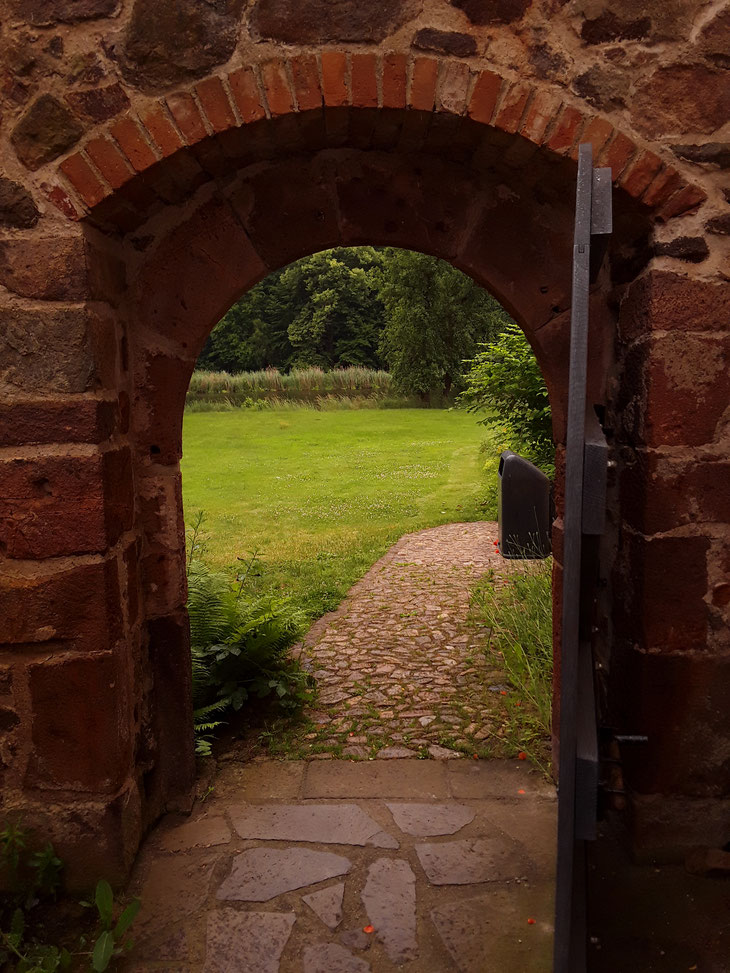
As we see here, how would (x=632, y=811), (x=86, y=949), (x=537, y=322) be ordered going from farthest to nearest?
(x=537, y=322) < (x=632, y=811) < (x=86, y=949)

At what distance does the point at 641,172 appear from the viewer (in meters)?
2.21

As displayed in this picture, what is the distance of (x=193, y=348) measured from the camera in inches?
110

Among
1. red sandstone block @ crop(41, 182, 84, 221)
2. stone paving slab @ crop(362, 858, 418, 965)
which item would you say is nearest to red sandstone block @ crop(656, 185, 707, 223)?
red sandstone block @ crop(41, 182, 84, 221)

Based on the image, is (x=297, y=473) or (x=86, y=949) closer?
(x=86, y=949)

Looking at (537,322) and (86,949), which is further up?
(537,322)

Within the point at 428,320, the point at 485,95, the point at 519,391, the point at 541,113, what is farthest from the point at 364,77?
the point at 428,320

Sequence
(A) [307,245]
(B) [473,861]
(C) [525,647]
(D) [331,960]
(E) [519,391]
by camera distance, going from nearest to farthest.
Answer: (D) [331,960]
(B) [473,861]
(A) [307,245]
(C) [525,647]
(E) [519,391]

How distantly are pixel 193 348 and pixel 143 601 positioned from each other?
98cm

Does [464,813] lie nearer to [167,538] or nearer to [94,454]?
[167,538]

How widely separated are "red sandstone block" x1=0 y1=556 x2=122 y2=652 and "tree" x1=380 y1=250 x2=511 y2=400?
69.3 ft

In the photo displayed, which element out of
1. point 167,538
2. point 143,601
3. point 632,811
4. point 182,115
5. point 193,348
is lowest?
point 632,811

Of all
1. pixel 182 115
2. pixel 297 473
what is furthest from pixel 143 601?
pixel 297 473

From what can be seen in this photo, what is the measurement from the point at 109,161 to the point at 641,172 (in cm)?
160

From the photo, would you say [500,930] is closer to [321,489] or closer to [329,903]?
[329,903]
